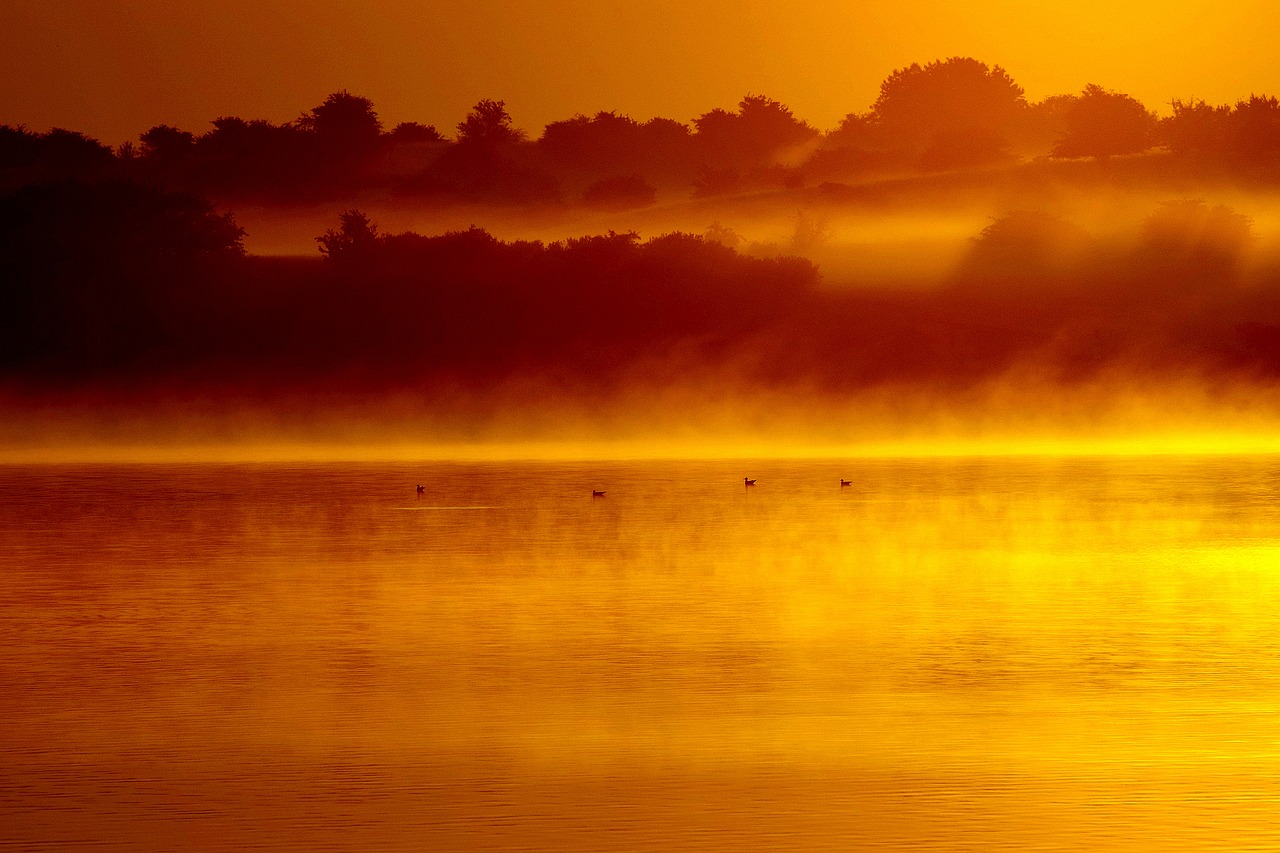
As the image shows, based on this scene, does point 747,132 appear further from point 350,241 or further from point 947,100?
point 350,241

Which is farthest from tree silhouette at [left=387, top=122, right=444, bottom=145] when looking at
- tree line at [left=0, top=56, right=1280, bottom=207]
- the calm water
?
the calm water

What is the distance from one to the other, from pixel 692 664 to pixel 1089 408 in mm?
57360

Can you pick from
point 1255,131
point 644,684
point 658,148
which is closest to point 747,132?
point 658,148

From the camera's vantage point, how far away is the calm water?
1259 centimetres

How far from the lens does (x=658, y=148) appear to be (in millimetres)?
127750

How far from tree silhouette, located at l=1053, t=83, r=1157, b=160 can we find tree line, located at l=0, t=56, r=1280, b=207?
86mm

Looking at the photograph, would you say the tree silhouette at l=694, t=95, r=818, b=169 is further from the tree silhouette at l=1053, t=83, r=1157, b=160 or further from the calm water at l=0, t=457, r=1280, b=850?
the calm water at l=0, t=457, r=1280, b=850

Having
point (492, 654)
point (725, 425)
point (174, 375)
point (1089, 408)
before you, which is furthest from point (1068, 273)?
point (492, 654)

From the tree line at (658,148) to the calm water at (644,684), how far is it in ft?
271

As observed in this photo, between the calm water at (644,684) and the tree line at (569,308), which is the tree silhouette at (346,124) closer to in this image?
the tree line at (569,308)

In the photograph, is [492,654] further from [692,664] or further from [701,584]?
[701,584]

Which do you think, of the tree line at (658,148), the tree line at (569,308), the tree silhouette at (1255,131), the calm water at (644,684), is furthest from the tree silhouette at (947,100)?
the calm water at (644,684)

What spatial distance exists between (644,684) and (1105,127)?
324ft

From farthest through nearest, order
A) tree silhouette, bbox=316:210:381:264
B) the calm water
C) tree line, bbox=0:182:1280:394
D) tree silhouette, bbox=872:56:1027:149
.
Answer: tree silhouette, bbox=872:56:1027:149, tree silhouette, bbox=316:210:381:264, tree line, bbox=0:182:1280:394, the calm water
